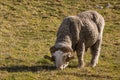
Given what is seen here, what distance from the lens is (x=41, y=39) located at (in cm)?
2086

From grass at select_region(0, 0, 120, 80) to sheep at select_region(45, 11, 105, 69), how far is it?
447 mm

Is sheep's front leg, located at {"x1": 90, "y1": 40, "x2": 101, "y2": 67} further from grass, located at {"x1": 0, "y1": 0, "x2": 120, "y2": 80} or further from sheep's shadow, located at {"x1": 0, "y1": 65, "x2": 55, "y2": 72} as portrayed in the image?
sheep's shadow, located at {"x1": 0, "y1": 65, "x2": 55, "y2": 72}

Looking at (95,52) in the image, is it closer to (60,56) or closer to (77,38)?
(77,38)

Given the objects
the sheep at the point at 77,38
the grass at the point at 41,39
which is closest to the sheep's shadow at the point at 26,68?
the grass at the point at 41,39

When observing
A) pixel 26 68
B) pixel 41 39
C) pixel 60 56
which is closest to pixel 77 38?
pixel 60 56

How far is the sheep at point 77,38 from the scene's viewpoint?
1382cm

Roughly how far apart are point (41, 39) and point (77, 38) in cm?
646

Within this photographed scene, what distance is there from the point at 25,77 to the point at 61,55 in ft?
4.70

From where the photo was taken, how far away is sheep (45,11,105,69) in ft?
45.3

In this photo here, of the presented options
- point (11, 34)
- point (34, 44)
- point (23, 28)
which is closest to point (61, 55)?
point (34, 44)

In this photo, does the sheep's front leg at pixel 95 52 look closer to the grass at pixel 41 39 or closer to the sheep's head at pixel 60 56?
the grass at pixel 41 39

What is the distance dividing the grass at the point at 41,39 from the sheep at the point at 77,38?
447 millimetres

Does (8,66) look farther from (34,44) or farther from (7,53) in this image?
(34,44)

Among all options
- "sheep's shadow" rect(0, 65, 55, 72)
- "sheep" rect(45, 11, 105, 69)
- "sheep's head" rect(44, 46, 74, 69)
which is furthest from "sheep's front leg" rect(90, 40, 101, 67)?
"sheep's head" rect(44, 46, 74, 69)
